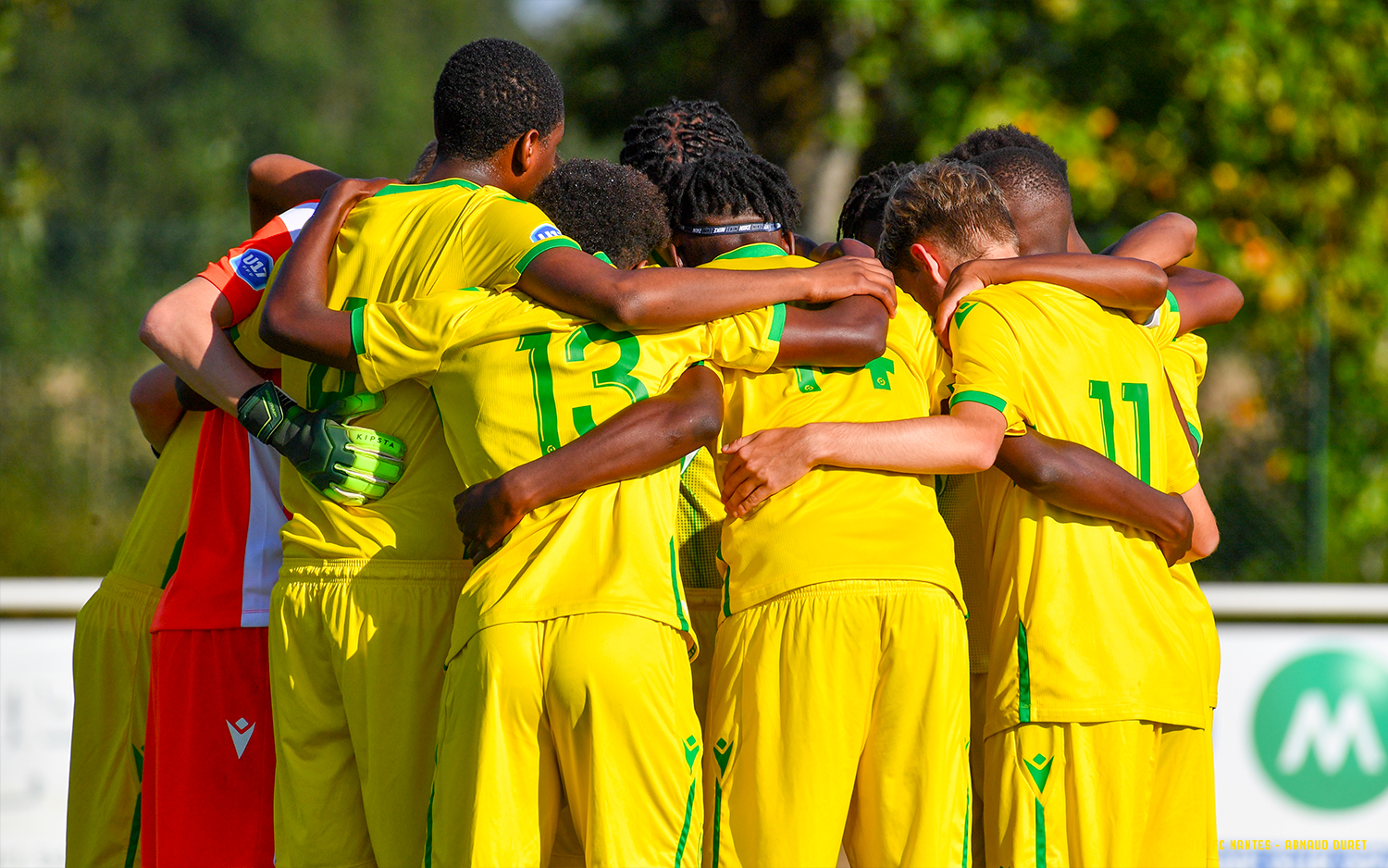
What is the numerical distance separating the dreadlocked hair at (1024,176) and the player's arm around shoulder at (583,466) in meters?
1.19

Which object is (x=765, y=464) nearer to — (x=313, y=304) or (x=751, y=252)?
(x=751, y=252)

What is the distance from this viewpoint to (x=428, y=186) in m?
3.00

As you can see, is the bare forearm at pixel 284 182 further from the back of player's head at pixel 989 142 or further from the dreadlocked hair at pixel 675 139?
the back of player's head at pixel 989 142

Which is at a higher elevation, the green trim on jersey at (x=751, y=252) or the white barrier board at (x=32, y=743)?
the green trim on jersey at (x=751, y=252)

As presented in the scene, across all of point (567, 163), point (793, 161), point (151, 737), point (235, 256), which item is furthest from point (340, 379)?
point (793, 161)

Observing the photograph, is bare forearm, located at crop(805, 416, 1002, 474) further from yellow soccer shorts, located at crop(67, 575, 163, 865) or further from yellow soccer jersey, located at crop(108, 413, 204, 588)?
yellow soccer shorts, located at crop(67, 575, 163, 865)

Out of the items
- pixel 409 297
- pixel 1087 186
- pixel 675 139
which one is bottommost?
pixel 409 297

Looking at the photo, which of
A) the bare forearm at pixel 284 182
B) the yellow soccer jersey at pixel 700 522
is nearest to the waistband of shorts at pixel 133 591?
the bare forearm at pixel 284 182

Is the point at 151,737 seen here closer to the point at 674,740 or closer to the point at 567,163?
the point at 674,740

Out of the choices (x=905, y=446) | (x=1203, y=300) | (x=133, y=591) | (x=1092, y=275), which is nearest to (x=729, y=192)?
(x=905, y=446)

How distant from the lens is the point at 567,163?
10.5 ft

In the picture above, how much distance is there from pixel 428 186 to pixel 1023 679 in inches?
70.9

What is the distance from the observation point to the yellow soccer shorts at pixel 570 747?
2.54 metres

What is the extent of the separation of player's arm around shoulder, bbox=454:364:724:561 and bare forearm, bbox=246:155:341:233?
1.24 m
